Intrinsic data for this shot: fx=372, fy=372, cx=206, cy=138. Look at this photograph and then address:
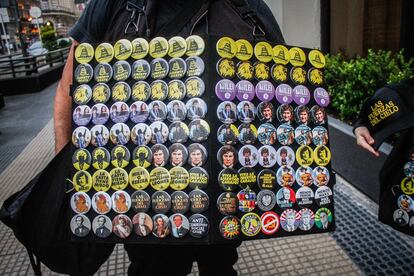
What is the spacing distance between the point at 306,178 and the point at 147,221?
0.60 meters

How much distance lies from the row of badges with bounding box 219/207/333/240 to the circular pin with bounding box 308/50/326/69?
0.55 m

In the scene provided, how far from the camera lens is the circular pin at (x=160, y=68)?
4.33 feet

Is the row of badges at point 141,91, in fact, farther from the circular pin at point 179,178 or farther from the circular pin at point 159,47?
the circular pin at point 179,178

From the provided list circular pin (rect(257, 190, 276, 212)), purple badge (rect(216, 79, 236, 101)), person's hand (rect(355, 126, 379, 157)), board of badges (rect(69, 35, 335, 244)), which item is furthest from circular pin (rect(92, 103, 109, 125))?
person's hand (rect(355, 126, 379, 157))

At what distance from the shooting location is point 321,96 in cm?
144

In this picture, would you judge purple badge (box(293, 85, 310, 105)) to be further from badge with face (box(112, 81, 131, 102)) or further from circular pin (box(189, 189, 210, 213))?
badge with face (box(112, 81, 131, 102))

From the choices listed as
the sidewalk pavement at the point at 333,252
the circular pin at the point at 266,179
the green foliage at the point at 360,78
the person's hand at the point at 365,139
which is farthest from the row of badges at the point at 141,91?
the green foliage at the point at 360,78

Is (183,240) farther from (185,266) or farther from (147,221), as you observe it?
(185,266)

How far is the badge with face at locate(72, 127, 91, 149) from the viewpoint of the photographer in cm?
135

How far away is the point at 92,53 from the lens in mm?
1364

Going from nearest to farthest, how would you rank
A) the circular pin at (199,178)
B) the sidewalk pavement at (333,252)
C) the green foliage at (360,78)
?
the circular pin at (199,178), the sidewalk pavement at (333,252), the green foliage at (360,78)

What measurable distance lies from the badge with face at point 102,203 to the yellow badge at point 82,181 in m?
0.05

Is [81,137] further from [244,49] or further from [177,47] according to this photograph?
[244,49]

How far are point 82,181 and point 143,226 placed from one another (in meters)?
0.28
